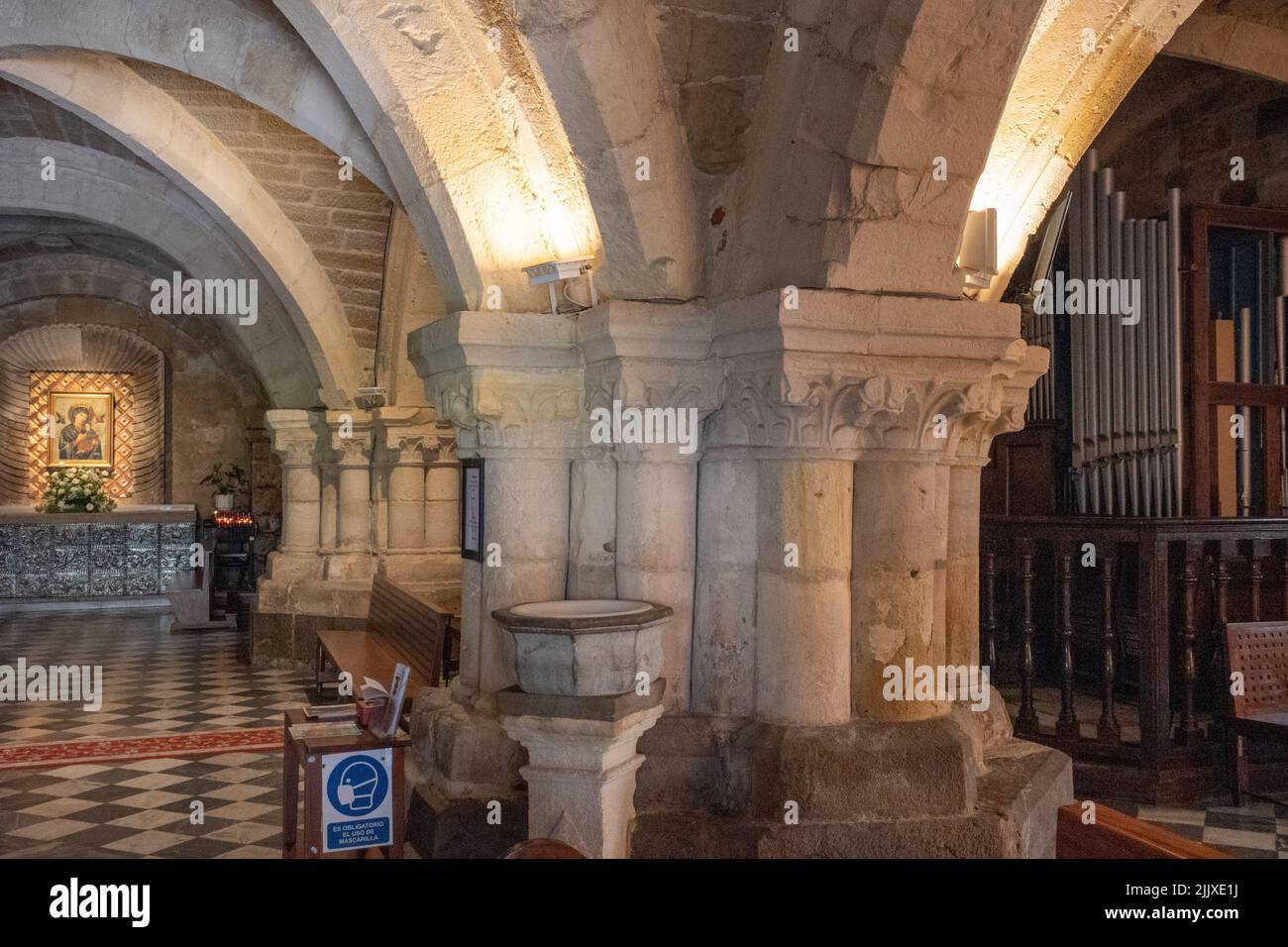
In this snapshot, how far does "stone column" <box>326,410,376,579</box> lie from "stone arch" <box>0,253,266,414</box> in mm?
5365

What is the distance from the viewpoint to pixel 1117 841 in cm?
212

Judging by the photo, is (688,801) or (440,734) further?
(440,734)

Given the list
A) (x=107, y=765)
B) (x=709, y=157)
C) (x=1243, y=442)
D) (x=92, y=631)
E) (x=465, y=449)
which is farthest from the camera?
(x=92, y=631)

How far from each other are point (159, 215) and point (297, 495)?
2.00 meters

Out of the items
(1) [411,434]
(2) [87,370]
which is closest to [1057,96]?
(1) [411,434]

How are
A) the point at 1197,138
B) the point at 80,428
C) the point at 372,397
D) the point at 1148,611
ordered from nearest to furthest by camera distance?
the point at 1148,611 < the point at 1197,138 < the point at 372,397 < the point at 80,428

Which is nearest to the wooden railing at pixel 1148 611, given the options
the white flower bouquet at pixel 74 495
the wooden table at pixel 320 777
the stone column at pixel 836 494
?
the stone column at pixel 836 494

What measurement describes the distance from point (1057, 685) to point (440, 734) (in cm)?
404

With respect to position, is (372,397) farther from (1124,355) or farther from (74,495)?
(74,495)

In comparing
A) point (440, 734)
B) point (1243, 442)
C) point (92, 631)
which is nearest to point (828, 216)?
point (440, 734)

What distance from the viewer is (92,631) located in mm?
9055

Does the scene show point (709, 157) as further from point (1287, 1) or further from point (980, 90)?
point (1287, 1)

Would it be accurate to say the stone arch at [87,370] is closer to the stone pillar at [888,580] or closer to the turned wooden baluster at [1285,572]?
Answer: the turned wooden baluster at [1285,572]

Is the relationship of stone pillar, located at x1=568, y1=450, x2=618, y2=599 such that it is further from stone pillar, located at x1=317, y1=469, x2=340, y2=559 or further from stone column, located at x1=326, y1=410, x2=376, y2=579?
stone pillar, located at x1=317, y1=469, x2=340, y2=559
